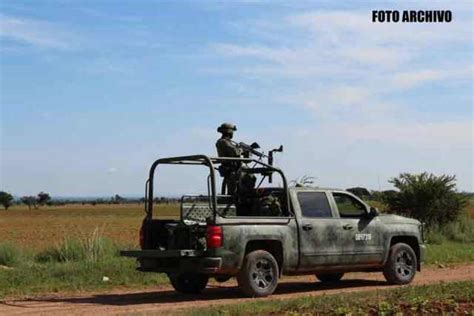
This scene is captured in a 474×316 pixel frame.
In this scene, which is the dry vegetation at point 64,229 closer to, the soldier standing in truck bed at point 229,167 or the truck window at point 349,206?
the soldier standing in truck bed at point 229,167

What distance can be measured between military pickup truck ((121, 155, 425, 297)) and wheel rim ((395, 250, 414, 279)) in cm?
2

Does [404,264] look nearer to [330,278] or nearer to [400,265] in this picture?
[400,265]

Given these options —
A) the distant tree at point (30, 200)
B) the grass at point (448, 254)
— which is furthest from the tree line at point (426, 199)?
the distant tree at point (30, 200)

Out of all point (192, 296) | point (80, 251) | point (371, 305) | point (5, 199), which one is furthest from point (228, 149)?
point (5, 199)

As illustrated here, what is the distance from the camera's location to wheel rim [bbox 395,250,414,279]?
46.9 ft

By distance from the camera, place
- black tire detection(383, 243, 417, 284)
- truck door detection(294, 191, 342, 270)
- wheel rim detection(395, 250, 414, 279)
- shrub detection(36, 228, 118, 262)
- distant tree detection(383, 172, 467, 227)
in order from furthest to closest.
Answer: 1. distant tree detection(383, 172, 467, 227)
2. shrub detection(36, 228, 118, 262)
3. wheel rim detection(395, 250, 414, 279)
4. black tire detection(383, 243, 417, 284)
5. truck door detection(294, 191, 342, 270)

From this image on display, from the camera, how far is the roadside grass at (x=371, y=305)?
9.48 m

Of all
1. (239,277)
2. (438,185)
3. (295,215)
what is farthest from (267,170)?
(438,185)

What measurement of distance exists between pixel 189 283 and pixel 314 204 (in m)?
2.44

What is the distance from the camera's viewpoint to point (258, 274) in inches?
491

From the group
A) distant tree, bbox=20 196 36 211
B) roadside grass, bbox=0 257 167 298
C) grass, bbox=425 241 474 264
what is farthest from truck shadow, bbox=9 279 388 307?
distant tree, bbox=20 196 36 211

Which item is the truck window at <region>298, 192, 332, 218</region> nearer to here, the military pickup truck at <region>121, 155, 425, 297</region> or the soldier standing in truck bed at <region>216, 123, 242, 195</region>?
the military pickup truck at <region>121, 155, 425, 297</region>

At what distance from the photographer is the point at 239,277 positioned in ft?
40.4

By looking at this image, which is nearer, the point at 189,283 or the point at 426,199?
the point at 189,283
